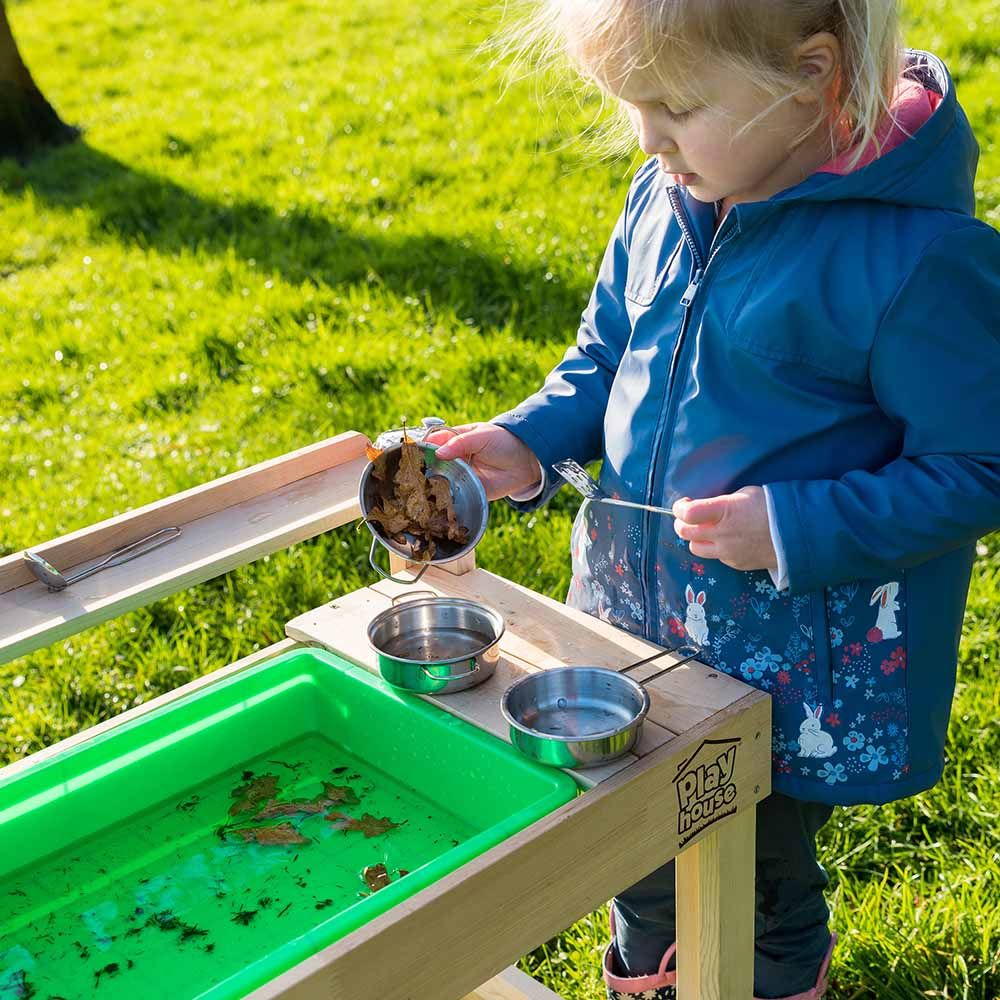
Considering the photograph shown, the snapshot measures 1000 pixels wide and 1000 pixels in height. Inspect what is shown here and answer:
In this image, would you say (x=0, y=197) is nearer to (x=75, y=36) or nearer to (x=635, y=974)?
(x=75, y=36)

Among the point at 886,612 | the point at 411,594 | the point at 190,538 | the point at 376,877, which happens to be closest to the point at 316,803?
the point at 376,877

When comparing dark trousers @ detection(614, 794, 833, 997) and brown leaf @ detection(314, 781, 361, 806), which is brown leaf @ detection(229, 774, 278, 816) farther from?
dark trousers @ detection(614, 794, 833, 997)

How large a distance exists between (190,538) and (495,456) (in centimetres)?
41

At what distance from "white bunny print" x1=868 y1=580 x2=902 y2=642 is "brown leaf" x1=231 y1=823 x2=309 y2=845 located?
25.4 inches

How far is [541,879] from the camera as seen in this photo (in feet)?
4.34

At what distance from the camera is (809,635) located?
151cm

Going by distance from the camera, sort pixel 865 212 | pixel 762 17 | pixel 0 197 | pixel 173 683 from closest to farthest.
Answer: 1. pixel 762 17
2. pixel 865 212
3. pixel 173 683
4. pixel 0 197

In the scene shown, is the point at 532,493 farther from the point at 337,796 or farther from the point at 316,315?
the point at 316,315

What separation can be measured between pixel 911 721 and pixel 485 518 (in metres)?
0.52

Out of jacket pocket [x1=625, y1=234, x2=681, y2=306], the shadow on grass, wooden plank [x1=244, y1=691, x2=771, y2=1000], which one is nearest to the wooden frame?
wooden plank [x1=244, y1=691, x2=771, y2=1000]

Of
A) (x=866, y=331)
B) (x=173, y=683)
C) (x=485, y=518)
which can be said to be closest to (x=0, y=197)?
(x=173, y=683)

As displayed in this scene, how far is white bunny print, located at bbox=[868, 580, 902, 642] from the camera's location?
150 centimetres

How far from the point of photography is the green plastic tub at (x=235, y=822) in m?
1.39

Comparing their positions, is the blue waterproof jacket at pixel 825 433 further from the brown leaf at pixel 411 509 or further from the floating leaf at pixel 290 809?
the floating leaf at pixel 290 809
